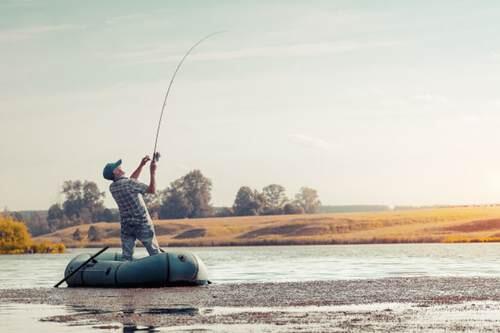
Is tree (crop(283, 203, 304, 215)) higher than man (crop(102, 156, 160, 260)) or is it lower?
higher

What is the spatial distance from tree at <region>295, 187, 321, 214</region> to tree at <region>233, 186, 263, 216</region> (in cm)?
1279

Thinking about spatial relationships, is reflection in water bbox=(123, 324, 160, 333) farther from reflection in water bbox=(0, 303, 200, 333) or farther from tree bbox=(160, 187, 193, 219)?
tree bbox=(160, 187, 193, 219)

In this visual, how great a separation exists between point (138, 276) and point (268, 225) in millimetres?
114561

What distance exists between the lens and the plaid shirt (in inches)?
Result: 1145

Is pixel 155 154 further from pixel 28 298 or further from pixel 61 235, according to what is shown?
pixel 61 235

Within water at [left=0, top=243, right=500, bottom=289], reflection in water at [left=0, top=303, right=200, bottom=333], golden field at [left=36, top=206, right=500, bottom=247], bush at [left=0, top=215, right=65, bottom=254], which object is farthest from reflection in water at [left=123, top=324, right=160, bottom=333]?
golden field at [left=36, top=206, right=500, bottom=247]

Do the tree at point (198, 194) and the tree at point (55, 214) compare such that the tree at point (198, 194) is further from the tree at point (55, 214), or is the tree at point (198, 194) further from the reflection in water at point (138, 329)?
the reflection in water at point (138, 329)

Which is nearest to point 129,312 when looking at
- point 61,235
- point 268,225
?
point 268,225

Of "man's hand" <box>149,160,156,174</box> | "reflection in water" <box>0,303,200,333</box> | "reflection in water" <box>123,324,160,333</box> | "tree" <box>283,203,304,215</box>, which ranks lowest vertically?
"reflection in water" <box>123,324,160,333</box>

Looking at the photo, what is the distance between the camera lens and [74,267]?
3044 cm

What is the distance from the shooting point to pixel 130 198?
2917cm

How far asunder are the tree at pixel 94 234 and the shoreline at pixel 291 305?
391 feet

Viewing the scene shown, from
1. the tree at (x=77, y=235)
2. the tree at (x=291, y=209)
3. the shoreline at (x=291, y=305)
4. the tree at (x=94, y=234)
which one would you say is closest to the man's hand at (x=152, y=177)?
the shoreline at (x=291, y=305)

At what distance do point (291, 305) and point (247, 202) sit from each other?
155779mm
